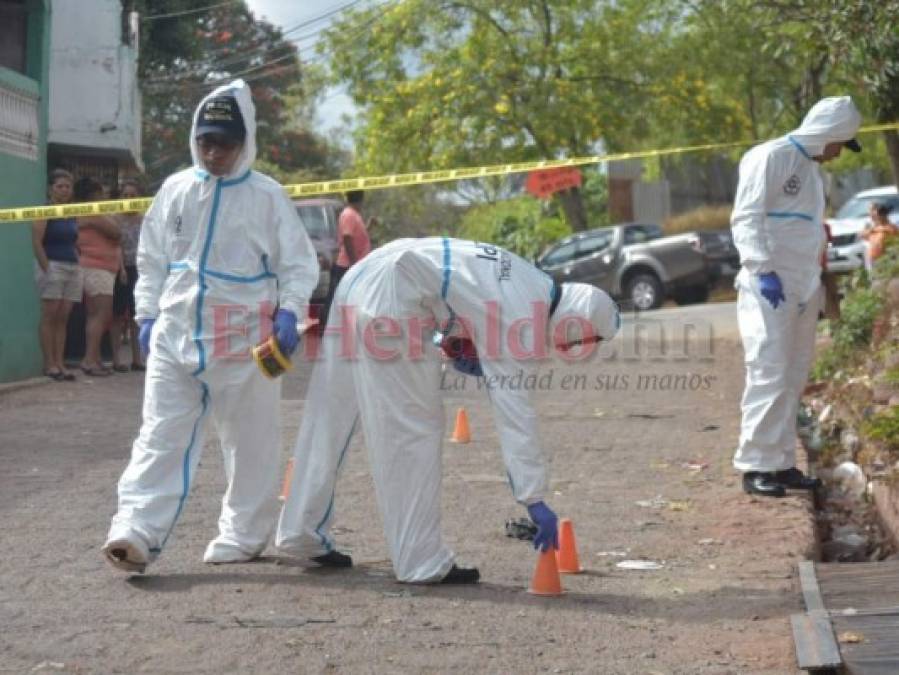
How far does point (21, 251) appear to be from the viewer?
46.7 ft

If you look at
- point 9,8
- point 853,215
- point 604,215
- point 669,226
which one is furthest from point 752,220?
point 604,215

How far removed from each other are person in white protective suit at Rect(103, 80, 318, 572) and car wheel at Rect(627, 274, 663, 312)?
72.8 feet

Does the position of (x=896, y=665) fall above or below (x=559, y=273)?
below

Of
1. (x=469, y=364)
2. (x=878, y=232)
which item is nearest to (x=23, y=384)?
(x=469, y=364)

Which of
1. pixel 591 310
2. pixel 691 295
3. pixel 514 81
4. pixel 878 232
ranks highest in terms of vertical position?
pixel 514 81

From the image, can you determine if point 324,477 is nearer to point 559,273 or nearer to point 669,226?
point 559,273

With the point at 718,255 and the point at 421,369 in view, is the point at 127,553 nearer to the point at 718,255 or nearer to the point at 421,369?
the point at 421,369

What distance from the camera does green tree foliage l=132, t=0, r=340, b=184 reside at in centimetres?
2878

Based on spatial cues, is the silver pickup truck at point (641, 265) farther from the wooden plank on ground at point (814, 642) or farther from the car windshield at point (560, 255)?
the wooden plank on ground at point (814, 642)

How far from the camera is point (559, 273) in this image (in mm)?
30078

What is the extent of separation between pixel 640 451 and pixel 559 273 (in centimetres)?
1922

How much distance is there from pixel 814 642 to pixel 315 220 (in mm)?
19281

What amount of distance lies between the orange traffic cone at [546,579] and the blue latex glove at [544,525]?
155mm

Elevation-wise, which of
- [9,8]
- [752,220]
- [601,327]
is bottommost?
[601,327]
